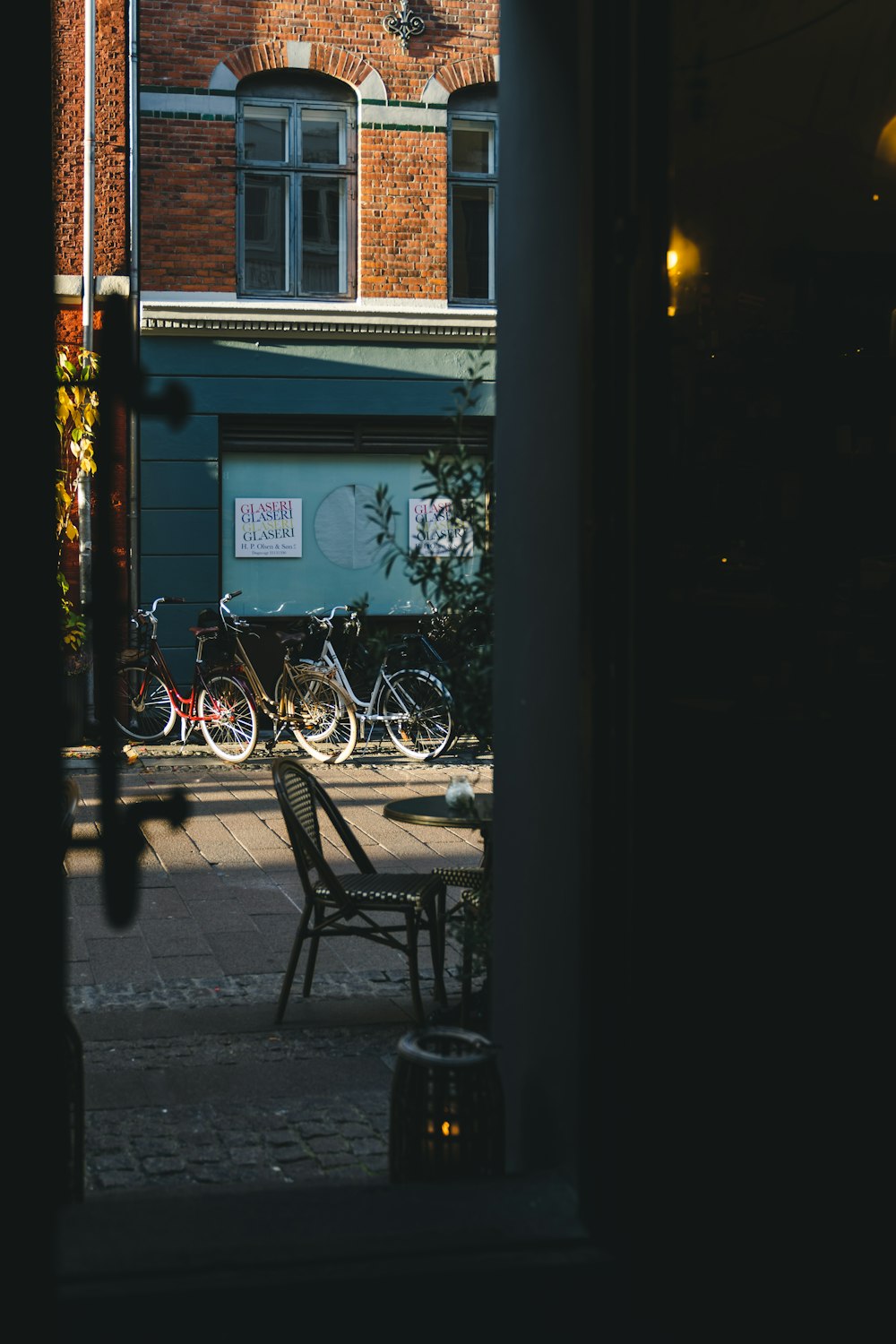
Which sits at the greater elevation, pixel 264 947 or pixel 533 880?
pixel 533 880

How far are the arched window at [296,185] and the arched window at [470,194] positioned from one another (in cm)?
105

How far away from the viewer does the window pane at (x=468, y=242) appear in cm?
1526

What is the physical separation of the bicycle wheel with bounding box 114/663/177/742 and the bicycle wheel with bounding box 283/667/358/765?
3.55ft

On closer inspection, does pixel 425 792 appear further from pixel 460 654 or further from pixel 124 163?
pixel 124 163

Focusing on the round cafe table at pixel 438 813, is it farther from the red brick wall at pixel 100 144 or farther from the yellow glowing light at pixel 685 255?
the red brick wall at pixel 100 144

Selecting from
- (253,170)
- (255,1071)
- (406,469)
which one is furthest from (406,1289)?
(253,170)

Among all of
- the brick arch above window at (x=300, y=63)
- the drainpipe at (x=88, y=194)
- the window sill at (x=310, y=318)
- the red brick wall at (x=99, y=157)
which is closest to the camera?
the drainpipe at (x=88, y=194)

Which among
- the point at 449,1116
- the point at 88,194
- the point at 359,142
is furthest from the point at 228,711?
the point at 449,1116

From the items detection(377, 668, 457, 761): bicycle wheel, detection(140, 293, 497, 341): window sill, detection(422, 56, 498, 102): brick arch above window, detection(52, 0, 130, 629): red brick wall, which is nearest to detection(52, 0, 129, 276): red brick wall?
detection(52, 0, 130, 629): red brick wall

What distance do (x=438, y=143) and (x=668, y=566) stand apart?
13113mm

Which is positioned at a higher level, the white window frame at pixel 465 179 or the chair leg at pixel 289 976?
the white window frame at pixel 465 179

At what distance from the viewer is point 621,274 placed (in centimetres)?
290

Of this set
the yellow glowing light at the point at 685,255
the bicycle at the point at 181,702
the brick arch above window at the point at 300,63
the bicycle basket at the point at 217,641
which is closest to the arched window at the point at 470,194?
the brick arch above window at the point at 300,63

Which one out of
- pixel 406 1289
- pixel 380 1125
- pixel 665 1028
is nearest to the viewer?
pixel 406 1289
